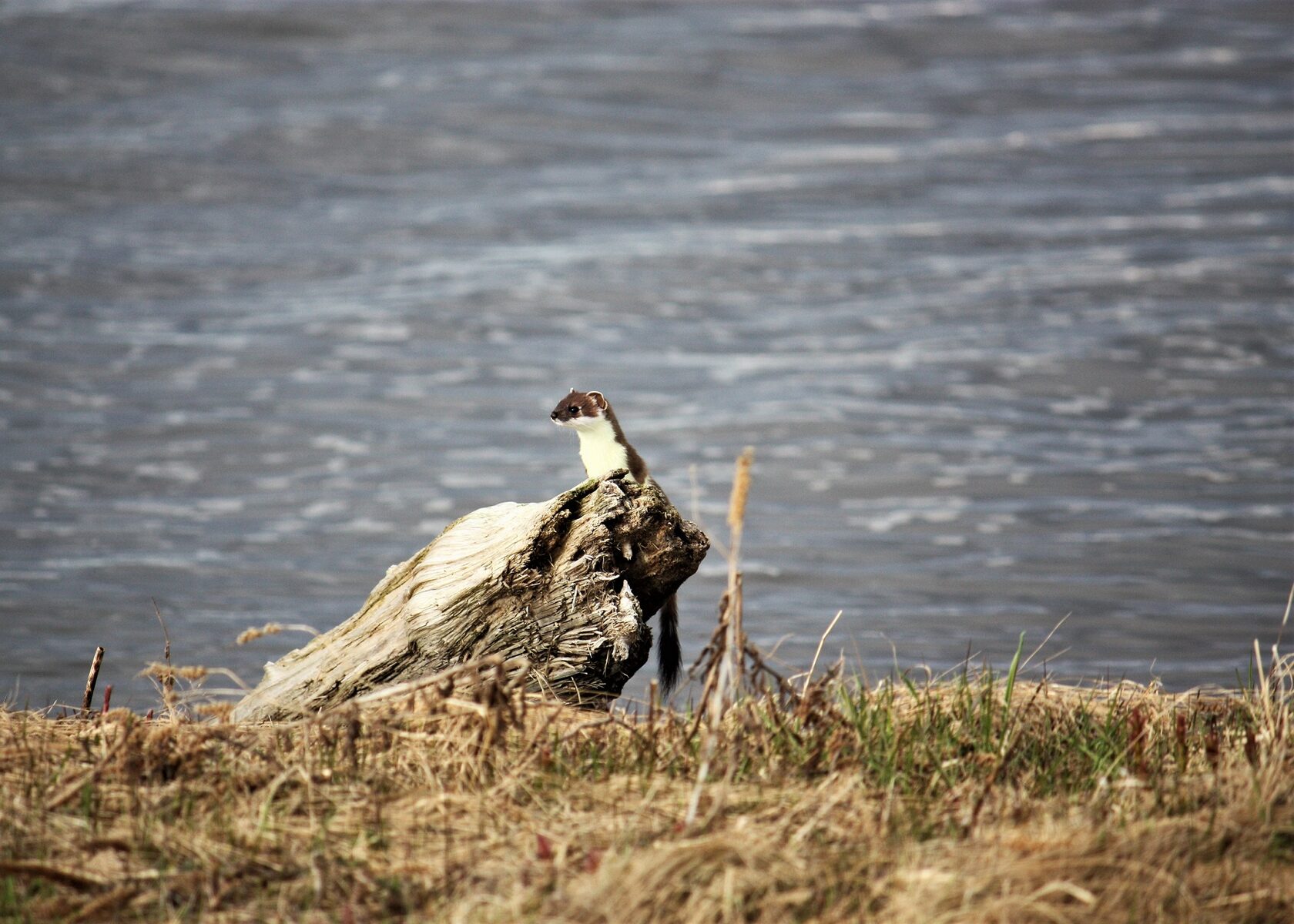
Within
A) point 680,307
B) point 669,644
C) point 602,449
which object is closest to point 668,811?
point 669,644

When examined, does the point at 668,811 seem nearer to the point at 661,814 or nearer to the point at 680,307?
the point at 661,814

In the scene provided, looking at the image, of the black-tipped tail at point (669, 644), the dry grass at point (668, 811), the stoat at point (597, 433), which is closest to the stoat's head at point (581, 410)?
the stoat at point (597, 433)

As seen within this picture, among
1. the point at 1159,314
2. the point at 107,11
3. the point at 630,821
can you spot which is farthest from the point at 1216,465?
the point at 107,11

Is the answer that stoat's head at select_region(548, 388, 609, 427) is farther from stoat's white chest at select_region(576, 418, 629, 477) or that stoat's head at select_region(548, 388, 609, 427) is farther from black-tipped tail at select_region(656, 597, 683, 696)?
black-tipped tail at select_region(656, 597, 683, 696)

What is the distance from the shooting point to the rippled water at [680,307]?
997 cm

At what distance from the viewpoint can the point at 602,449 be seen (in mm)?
5887

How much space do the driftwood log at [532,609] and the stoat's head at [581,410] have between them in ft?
3.81

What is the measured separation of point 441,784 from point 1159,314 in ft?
47.2

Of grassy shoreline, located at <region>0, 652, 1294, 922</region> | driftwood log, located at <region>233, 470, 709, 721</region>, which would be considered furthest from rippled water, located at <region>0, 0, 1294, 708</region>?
grassy shoreline, located at <region>0, 652, 1294, 922</region>

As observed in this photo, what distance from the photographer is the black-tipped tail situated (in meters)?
5.05

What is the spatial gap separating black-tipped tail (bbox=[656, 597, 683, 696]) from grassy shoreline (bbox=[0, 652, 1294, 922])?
1.13 metres

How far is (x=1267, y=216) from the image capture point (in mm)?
18297

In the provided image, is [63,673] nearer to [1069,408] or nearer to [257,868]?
[257,868]

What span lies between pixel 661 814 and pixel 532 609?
1.46 m
